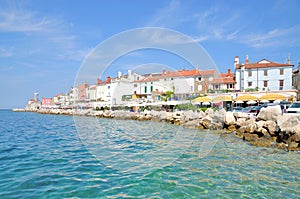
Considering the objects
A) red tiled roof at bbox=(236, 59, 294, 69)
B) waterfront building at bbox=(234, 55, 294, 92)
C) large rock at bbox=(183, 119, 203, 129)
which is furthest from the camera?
red tiled roof at bbox=(236, 59, 294, 69)

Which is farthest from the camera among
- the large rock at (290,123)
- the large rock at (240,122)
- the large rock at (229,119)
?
the large rock at (229,119)

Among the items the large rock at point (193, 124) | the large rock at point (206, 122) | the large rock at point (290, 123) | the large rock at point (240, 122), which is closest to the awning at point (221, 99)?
the large rock at point (193, 124)

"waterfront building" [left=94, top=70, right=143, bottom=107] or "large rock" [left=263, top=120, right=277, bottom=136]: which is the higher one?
"waterfront building" [left=94, top=70, right=143, bottom=107]

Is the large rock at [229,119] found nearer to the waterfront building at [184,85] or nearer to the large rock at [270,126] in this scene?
the large rock at [270,126]

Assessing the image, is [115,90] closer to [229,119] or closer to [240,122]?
[229,119]

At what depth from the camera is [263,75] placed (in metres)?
37.3

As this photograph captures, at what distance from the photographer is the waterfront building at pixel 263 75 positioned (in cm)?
3612

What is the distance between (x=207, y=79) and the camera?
38.2m

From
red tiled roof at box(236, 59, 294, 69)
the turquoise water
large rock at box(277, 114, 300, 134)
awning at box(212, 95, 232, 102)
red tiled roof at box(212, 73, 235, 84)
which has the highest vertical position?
red tiled roof at box(236, 59, 294, 69)

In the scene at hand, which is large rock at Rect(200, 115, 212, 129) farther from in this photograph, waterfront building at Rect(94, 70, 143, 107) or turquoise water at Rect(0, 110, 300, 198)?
waterfront building at Rect(94, 70, 143, 107)

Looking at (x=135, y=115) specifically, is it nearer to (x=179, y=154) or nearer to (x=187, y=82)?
(x=187, y=82)

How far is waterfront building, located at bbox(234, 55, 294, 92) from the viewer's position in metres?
36.1

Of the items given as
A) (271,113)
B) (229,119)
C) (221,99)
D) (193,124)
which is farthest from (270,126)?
(221,99)

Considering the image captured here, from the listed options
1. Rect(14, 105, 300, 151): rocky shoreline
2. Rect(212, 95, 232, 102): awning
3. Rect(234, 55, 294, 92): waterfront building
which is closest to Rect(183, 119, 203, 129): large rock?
Rect(14, 105, 300, 151): rocky shoreline
